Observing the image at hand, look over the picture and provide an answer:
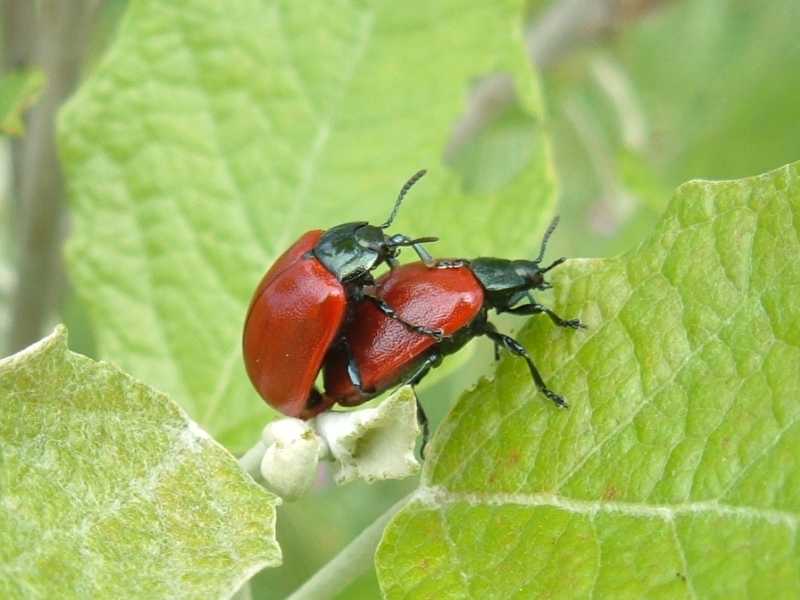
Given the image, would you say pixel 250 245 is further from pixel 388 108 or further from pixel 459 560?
pixel 459 560

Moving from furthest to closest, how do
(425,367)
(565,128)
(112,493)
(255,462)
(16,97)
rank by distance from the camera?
(565,128)
(16,97)
(425,367)
(255,462)
(112,493)

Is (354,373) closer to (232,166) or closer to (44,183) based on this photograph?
(232,166)

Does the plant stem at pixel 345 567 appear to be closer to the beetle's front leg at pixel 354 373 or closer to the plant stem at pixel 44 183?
the beetle's front leg at pixel 354 373

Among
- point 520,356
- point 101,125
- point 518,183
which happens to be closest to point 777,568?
point 520,356

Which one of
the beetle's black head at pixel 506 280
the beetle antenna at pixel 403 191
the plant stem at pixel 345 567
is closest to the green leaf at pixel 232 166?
the beetle antenna at pixel 403 191

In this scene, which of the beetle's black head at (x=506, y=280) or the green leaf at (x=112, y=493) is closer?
the green leaf at (x=112, y=493)

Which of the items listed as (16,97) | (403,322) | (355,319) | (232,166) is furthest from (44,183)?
(403,322)
